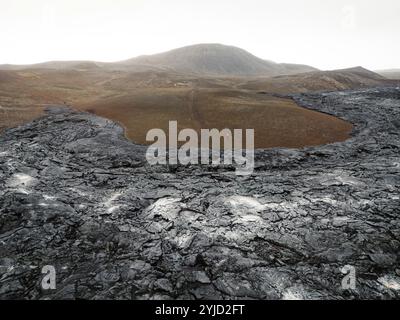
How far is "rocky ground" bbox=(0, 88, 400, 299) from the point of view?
50.9 feet

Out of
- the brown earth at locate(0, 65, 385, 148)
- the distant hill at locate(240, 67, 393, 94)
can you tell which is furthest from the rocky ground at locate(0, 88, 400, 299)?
the distant hill at locate(240, 67, 393, 94)

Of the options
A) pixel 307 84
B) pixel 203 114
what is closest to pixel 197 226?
pixel 203 114

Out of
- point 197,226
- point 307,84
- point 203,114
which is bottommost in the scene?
point 197,226

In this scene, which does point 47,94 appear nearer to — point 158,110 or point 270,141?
point 158,110

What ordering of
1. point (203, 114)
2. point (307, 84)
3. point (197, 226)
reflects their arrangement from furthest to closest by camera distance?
point (307, 84) < point (203, 114) < point (197, 226)

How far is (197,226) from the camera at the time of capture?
19828 mm

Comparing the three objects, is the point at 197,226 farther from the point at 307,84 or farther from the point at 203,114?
the point at 307,84

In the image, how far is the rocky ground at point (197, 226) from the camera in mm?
15516

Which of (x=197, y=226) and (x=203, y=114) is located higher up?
(x=203, y=114)

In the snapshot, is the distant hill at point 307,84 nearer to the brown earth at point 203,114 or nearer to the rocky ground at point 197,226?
the brown earth at point 203,114

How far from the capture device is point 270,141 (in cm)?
3803

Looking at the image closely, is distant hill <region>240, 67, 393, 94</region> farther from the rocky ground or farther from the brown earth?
the rocky ground
